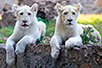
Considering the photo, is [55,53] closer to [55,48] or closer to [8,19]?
[55,48]

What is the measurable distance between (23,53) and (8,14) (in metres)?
7.70

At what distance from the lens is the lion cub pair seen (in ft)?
13.9

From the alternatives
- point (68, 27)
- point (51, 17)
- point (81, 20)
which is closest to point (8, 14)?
point (51, 17)

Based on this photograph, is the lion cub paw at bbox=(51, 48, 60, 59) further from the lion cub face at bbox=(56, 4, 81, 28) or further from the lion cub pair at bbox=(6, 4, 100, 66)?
the lion cub face at bbox=(56, 4, 81, 28)

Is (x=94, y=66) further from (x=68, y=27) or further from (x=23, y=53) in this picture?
(x=23, y=53)

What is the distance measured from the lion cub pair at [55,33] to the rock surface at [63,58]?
0.20m

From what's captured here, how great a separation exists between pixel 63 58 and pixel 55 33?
812 mm

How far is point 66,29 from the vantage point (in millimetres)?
4625

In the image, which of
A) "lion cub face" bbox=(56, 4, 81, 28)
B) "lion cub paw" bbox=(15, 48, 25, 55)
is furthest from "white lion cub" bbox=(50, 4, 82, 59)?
"lion cub paw" bbox=(15, 48, 25, 55)

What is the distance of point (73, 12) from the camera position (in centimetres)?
438

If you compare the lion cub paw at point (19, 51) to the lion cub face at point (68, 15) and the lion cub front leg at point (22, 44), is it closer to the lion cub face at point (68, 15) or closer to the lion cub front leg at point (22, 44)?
the lion cub front leg at point (22, 44)

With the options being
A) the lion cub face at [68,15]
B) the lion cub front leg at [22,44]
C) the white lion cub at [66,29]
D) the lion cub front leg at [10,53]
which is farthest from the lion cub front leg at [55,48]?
the lion cub front leg at [10,53]

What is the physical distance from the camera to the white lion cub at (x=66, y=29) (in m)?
4.16

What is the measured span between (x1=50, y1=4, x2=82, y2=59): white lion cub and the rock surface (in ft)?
A: 0.67
